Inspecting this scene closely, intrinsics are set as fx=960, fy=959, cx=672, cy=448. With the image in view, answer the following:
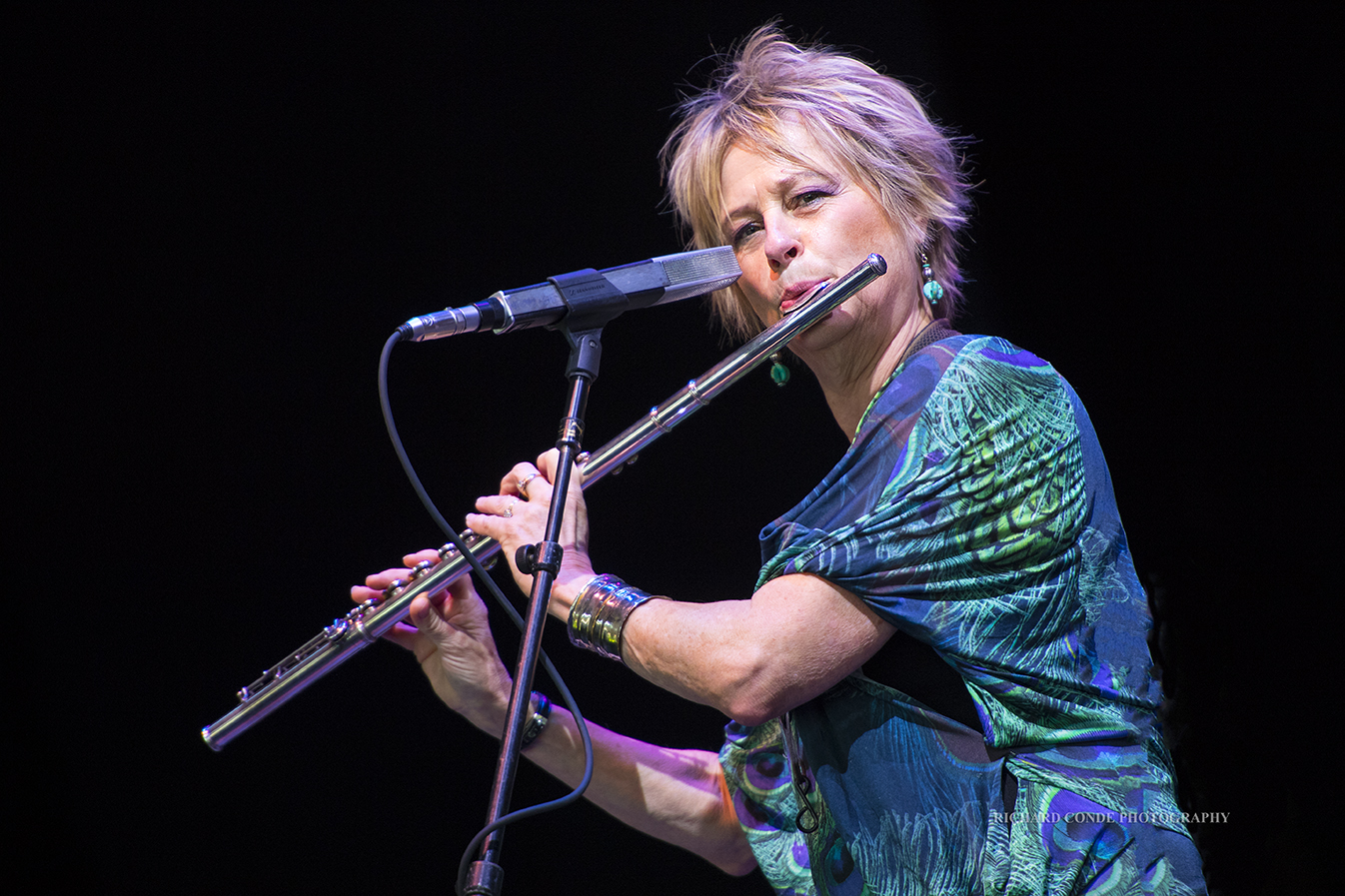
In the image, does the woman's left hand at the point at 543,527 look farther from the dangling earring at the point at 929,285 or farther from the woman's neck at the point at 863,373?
the dangling earring at the point at 929,285

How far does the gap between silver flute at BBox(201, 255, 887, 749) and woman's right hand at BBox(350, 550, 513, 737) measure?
6cm

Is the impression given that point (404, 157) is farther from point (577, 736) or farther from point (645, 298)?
point (577, 736)

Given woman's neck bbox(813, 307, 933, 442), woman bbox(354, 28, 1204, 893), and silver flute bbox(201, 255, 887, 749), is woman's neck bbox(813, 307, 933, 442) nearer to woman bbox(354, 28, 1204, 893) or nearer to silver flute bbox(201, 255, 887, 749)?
woman bbox(354, 28, 1204, 893)

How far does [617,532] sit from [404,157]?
982 millimetres

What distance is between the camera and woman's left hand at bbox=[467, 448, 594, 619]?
118cm

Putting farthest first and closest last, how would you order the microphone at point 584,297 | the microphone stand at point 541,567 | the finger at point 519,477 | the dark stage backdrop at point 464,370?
1. the dark stage backdrop at point 464,370
2. the finger at point 519,477
3. the microphone at point 584,297
4. the microphone stand at point 541,567

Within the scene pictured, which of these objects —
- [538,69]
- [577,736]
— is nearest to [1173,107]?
[538,69]

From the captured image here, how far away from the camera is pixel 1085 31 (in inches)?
75.2

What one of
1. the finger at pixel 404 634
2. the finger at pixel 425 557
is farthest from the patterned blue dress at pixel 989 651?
the finger at pixel 404 634

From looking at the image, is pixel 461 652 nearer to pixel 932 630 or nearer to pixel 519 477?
pixel 519 477

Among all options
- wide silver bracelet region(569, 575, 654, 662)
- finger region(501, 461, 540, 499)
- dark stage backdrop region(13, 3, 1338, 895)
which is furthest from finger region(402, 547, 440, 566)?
dark stage backdrop region(13, 3, 1338, 895)

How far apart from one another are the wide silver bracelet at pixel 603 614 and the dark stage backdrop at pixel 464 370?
3.47ft

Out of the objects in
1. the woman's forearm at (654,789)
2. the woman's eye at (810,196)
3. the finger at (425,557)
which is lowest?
the woman's forearm at (654,789)

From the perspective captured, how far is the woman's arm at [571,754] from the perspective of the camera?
5.16 feet
